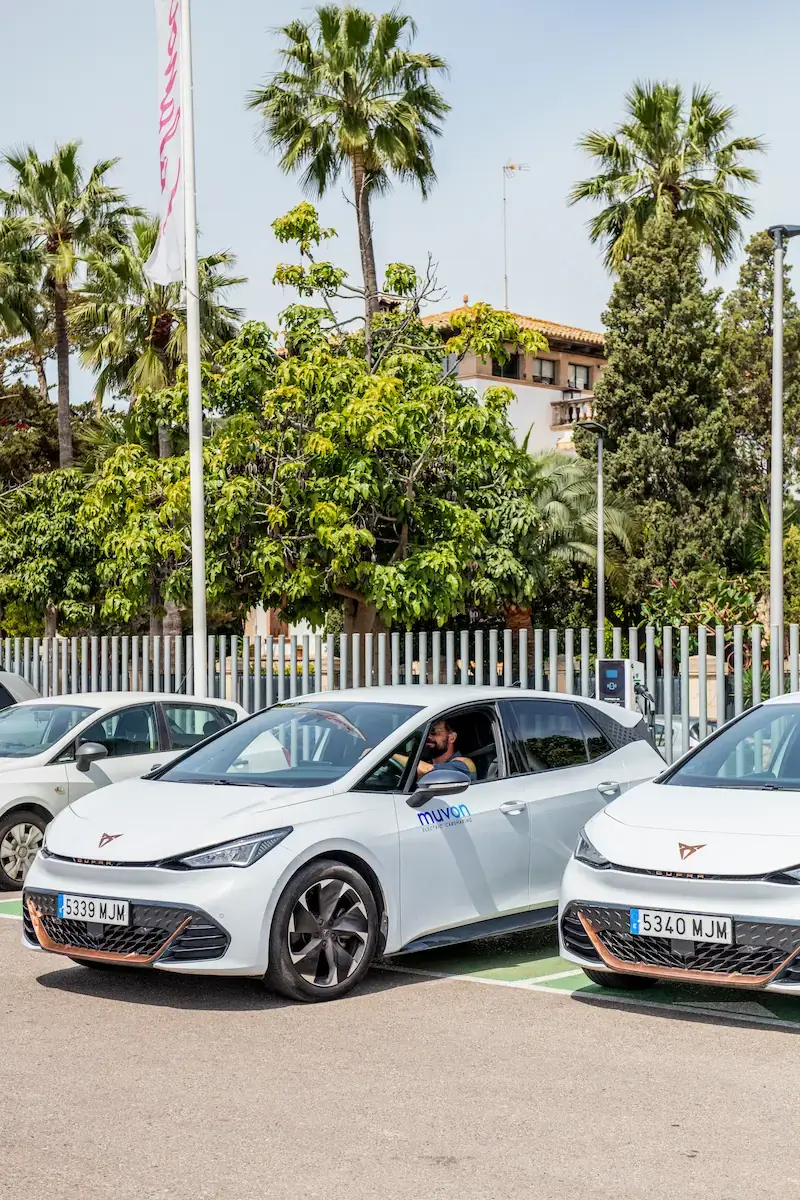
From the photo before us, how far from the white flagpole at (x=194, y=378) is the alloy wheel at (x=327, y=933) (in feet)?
27.7

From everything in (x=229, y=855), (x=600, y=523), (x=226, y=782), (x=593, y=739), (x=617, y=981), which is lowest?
(x=617, y=981)

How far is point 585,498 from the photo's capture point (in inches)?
1780

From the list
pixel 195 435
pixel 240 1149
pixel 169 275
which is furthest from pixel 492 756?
pixel 169 275

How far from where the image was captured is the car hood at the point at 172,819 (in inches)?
279

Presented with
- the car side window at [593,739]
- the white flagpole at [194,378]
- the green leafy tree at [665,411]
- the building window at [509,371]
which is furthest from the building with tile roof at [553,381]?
the car side window at [593,739]

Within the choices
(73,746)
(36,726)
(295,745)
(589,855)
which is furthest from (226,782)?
(36,726)

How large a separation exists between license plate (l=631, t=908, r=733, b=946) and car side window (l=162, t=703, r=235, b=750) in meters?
5.69

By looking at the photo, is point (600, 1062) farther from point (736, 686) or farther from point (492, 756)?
point (736, 686)

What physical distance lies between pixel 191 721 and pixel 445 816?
4.58 m

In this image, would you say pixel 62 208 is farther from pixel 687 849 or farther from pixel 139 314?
pixel 687 849

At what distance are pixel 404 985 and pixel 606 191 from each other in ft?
124

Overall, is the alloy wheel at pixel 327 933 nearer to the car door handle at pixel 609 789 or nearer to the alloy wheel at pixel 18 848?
the car door handle at pixel 609 789

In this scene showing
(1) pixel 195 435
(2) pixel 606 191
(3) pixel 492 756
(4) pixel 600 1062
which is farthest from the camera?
(2) pixel 606 191

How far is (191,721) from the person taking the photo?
12016mm
